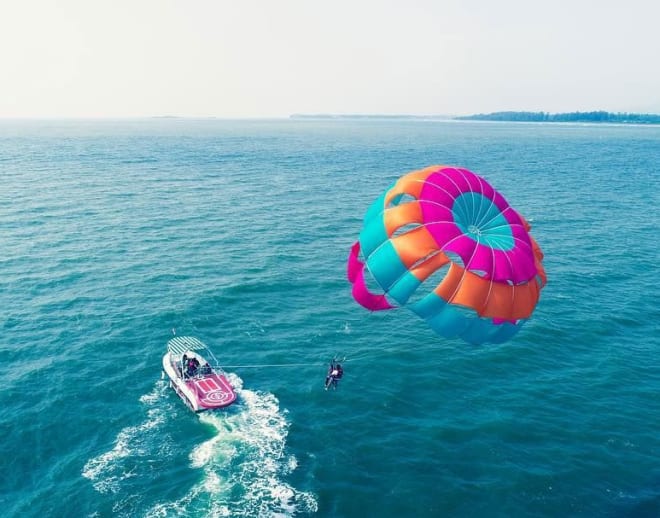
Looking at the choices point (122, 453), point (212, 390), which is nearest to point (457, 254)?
point (212, 390)

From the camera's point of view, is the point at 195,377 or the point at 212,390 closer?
the point at 212,390

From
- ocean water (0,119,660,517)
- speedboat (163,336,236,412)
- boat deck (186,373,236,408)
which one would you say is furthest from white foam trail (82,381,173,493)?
boat deck (186,373,236,408)

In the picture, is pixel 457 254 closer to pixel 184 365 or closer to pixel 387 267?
pixel 387 267

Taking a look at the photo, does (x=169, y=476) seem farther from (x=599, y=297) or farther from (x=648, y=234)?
(x=648, y=234)

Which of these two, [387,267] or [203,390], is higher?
[387,267]

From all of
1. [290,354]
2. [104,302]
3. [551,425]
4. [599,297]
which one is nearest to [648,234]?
[599,297]

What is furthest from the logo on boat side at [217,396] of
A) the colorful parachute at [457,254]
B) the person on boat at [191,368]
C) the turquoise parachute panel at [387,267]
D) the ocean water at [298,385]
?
the turquoise parachute panel at [387,267]
